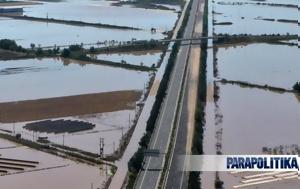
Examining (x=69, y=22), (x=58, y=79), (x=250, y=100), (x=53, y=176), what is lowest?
(x=53, y=176)

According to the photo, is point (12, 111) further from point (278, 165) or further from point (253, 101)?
point (278, 165)

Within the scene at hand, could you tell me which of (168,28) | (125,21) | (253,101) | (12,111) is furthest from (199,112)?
(125,21)

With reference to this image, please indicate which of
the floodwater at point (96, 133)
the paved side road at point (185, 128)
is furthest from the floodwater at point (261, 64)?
the floodwater at point (96, 133)

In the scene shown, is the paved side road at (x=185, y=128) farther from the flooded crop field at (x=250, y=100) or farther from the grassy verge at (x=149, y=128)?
the grassy verge at (x=149, y=128)

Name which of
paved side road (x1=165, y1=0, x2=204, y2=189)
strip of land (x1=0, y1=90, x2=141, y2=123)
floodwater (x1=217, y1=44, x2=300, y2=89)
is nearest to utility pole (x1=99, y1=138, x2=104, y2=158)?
paved side road (x1=165, y1=0, x2=204, y2=189)

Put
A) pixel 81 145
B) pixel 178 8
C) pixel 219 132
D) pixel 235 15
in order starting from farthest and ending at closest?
pixel 178 8, pixel 235 15, pixel 219 132, pixel 81 145

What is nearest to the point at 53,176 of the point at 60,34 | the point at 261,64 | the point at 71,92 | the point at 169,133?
the point at 169,133

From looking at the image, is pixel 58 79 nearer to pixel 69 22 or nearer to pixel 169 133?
pixel 169 133
